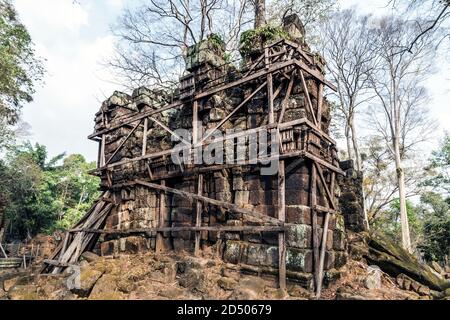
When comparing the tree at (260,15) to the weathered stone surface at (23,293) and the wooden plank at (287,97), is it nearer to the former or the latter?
the wooden plank at (287,97)

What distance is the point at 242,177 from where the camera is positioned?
715 centimetres

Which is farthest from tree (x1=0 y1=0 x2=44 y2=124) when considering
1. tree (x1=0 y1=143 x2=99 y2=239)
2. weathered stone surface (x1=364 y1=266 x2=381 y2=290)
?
weathered stone surface (x1=364 y1=266 x2=381 y2=290)

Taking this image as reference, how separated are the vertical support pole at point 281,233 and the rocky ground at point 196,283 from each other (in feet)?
0.74

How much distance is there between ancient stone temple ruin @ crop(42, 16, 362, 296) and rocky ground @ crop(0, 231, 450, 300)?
0.37m

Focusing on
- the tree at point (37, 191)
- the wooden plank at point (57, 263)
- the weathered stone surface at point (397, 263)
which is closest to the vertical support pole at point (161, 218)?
the wooden plank at point (57, 263)

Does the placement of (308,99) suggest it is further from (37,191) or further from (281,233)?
(37,191)

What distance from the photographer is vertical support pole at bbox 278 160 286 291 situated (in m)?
5.79

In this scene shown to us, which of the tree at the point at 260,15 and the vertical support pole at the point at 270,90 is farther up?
the tree at the point at 260,15

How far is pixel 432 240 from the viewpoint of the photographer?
17625mm

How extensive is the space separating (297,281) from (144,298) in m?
3.04

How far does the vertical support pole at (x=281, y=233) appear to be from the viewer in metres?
5.79

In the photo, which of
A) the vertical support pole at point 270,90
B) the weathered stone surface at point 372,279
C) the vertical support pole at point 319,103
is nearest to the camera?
the vertical support pole at point 270,90
